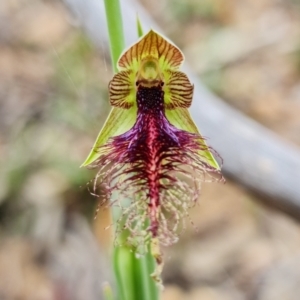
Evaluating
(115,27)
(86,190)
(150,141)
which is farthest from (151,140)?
(86,190)

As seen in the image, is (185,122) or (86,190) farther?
(86,190)

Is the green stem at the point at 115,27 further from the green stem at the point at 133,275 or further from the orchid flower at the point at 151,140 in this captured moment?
the green stem at the point at 133,275

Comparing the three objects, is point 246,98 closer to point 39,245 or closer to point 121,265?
point 39,245

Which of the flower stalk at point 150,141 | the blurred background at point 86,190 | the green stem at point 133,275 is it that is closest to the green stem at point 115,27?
the flower stalk at point 150,141

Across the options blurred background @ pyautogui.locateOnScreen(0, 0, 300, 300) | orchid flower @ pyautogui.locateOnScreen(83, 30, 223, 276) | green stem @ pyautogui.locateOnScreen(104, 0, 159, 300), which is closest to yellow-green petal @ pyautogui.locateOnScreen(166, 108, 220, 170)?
orchid flower @ pyautogui.locateOnScreen(83, 30, 223, 276)

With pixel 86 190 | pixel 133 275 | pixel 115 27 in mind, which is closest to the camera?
pixel 115 27

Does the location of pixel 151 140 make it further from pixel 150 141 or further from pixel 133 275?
pixel 133 275

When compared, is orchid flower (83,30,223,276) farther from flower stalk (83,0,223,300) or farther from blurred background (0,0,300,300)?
blurred background (0,0,300,300)
